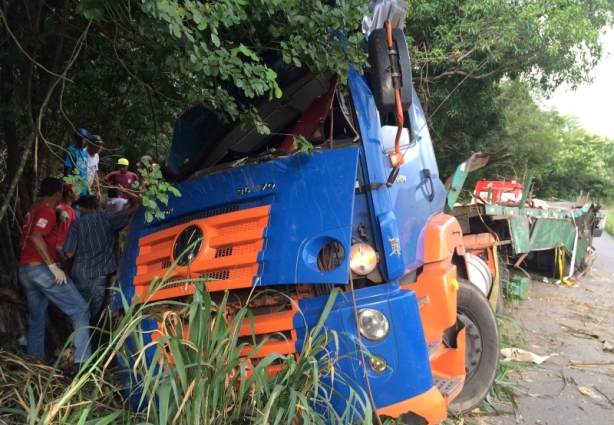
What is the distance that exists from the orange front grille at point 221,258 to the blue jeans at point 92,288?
130 cm

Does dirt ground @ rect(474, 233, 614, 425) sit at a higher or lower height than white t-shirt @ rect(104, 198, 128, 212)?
lower

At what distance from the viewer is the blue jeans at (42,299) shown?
3971 millimetres

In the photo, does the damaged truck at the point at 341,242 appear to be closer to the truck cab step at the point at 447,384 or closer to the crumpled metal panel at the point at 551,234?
the truck cab step at the point at 447,384

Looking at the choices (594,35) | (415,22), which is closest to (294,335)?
(415,22)

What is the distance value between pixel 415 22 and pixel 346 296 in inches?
316

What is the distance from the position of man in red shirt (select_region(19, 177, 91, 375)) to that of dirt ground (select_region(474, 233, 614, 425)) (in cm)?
321

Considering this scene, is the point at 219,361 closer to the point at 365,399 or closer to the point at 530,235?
the point at 365,399

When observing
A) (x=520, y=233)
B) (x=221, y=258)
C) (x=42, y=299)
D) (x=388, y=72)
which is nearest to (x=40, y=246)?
(x=42, y=299)

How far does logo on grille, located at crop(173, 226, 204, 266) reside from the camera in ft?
9.55

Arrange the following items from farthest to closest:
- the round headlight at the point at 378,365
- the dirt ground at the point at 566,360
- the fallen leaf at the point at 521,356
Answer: the fallen leaf at the point at 521,356 < the dirt ground at the point at 566,360 < the round headlight at the point at 378,365

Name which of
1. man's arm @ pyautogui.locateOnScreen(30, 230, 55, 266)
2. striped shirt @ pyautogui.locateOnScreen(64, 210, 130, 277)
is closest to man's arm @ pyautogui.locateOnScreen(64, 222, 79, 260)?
striped shirt @ pyautogui.locateOnScreen(64, 210, 130, 277)

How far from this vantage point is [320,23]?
9.56ft

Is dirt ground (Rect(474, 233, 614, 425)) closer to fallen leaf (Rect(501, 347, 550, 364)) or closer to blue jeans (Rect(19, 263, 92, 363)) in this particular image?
fallen leaf (Rect(501, 347, 550, 364))

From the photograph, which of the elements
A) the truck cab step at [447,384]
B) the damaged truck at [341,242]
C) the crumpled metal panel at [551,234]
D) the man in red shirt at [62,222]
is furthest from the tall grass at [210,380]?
the crumpled metal panel at [551,234]
